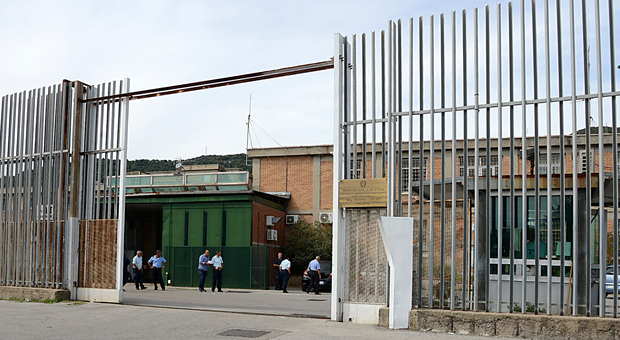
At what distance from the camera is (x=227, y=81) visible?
1402cm

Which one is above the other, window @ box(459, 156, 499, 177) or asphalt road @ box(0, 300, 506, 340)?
window @ box(459, 156, 499, 177)

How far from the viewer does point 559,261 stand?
10156mm

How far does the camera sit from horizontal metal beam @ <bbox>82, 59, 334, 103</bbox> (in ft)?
42.2

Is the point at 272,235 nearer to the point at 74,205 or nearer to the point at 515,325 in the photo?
the point at 74,205

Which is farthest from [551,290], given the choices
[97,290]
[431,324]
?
[97,290]

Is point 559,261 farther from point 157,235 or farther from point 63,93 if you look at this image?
point 157,235

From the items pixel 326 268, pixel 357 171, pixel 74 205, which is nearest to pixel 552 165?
pixel 357 171

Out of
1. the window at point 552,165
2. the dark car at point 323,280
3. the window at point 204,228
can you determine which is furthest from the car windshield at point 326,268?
the window at point 552,165

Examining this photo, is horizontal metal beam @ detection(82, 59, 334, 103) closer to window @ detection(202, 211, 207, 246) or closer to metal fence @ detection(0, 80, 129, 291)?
metal fence @ detection(0, 80, 129, 291)

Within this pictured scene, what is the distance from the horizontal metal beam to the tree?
21428 millimetres

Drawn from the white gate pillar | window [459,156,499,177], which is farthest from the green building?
window [459,156,499,177]

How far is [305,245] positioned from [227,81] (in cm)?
2278

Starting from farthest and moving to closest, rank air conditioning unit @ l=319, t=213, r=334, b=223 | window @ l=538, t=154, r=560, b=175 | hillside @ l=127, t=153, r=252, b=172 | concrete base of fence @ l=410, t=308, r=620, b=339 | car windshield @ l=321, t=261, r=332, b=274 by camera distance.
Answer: hillside @ l=127, t=153, r=252, b=172, air conditioning unit @ l=319, t=213, r=334, b=223, car windshield @ l=321, t=261, r=332, b=274, window @ l=538, t=154, r=560, b=175, concrete base of fence @ l=410, t=308, r=620, b=339

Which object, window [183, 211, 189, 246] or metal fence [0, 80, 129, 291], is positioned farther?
window [183, 211, 189, 246]
